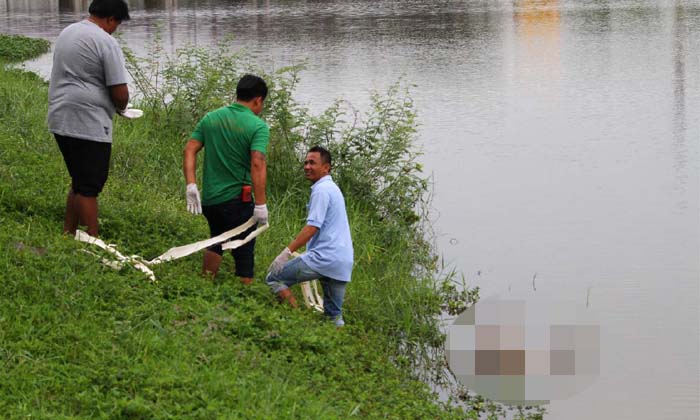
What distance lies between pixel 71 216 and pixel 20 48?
19478 mm

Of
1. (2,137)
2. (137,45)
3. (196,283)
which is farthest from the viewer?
(137,45)

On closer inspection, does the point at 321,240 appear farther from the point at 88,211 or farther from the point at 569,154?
the point at 569,154

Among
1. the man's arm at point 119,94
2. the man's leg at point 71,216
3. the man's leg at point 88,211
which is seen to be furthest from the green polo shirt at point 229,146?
the man's leg at point 71,216

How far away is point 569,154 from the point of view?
15133mm

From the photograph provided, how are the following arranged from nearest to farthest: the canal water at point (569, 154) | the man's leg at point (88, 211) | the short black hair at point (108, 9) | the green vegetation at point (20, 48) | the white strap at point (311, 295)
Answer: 1. the short black hair at point (108, 9)
2. the man's leg at point (88, 211)
3. the white strap at point (311, 295)
4. the canal water at point (569, 154)
5. the green vegetation at point (20, 48)

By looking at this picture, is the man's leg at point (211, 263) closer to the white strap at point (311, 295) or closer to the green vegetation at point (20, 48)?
the white strap at point (311, 295)

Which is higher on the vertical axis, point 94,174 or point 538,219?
point 94,174

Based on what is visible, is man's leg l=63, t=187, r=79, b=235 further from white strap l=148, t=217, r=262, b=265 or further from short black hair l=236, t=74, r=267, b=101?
short black hair l=236, t=74, r=267, b=101

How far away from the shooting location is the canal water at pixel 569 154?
9125 millimetres

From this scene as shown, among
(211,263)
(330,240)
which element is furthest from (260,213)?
(211,263)

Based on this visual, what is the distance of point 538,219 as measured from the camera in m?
12.3

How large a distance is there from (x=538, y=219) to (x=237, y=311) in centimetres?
609

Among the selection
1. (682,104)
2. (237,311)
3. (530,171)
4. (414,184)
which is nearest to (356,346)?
(237,311)

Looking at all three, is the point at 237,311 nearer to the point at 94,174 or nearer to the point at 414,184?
the point at 94,174
